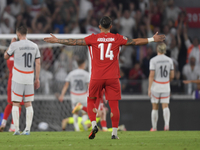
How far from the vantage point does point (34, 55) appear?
7.39 metres

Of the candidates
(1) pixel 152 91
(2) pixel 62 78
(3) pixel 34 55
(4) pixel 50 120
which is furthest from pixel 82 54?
(3) pixel 34 55

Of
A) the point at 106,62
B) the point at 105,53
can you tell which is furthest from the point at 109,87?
the point at 105,53

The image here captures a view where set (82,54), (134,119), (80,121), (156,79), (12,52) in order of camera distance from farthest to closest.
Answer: (82,54)
(134,119)
(80,121)
(156,79)
(12,52)

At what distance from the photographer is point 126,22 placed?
1468 centimetres

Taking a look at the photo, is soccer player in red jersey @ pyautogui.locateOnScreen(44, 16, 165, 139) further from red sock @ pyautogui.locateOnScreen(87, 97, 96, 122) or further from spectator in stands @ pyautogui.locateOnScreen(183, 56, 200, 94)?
spectator in stands @ pyautogui.locateOnScreen(183, 56, 200, 94)

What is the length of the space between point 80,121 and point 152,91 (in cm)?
228

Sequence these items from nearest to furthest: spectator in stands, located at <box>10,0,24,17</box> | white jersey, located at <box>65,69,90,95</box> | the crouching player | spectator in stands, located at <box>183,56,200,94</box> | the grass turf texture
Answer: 1. the grass turf texture
2. the crouching player
3. white jersey, located at <box>65,69,90,95</box>
4. spectator in stands, located at <box>183,56,200,94</box>
5. spectator in stands, located at <box>10,0,24,17</box>

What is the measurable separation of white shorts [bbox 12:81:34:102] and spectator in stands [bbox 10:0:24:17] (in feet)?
25.3

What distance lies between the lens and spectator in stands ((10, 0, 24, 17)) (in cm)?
1455

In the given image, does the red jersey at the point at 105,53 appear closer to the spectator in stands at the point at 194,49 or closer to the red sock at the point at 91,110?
the red sock at the point at 91,110

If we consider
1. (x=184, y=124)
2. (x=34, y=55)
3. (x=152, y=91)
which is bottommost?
(x=184, y=124)

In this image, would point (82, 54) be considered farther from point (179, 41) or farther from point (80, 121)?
A: point (179, 41)

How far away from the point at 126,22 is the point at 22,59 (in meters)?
8.00

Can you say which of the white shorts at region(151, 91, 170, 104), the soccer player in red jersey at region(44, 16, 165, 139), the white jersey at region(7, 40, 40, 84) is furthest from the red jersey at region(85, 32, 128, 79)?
the white shorts at region(151, 91, 170, 104)
